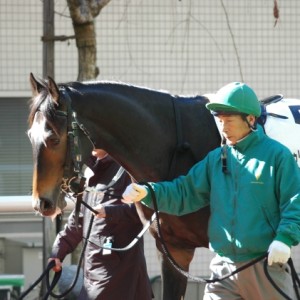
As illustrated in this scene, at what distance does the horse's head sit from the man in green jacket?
64 cm

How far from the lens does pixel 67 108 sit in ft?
17.6

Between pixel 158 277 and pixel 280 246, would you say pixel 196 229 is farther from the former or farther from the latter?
pixel 158 277

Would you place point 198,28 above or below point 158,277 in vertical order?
above

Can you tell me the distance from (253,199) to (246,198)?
0.12ft

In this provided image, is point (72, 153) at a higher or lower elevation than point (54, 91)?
lower

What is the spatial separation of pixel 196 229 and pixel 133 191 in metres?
1.04

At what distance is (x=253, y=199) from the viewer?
462cm

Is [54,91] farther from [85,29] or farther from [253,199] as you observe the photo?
[85,29]

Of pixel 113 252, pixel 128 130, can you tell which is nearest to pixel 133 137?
pixel 128 130

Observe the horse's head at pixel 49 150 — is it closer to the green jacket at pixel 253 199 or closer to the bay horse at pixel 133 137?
the bay horse at pixel 133 137

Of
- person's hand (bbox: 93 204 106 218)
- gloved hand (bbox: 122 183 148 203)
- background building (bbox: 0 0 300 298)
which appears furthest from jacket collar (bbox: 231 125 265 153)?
background building (bbox: 0 0 300 298)

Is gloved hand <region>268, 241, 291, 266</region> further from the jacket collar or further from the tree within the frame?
the tree

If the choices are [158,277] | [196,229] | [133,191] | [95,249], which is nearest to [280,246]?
[133,191]

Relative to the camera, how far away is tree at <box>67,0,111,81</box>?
→ 7.78 meters
